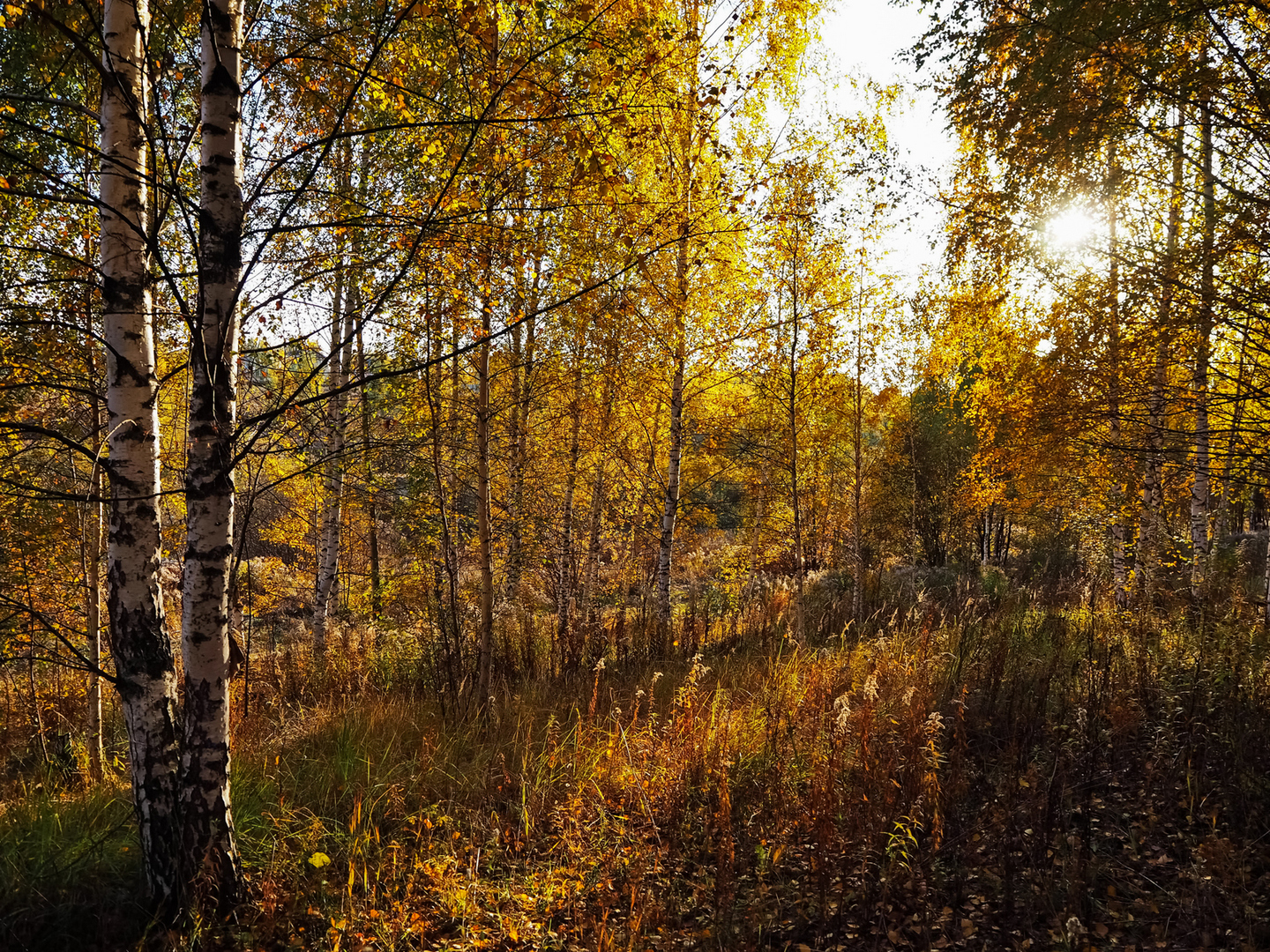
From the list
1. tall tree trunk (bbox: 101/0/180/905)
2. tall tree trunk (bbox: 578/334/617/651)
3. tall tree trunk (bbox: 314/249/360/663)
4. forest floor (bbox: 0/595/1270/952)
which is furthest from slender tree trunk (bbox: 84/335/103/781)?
tall tree trunk (bbox: 578/334/617/651)

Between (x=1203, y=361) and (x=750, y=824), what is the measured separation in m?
4.89

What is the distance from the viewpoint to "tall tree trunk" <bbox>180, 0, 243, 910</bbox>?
258 cm

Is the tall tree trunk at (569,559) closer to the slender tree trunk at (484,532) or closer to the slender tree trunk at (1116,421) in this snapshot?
the slender tree trunk at (484,532)

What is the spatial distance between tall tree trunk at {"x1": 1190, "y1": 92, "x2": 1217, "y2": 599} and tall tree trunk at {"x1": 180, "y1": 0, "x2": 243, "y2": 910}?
514cm

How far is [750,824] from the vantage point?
3.71m

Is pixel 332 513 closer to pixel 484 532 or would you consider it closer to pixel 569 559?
pixel 569 559

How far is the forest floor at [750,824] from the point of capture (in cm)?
283

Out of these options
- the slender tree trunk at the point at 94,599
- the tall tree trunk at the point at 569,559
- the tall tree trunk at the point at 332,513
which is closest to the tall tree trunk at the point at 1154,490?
the tall tree trunk at the point at 569,559

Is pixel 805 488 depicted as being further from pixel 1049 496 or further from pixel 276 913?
pixel 276 913

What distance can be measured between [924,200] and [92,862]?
9111mm

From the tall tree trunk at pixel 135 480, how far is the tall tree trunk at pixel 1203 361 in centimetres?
550

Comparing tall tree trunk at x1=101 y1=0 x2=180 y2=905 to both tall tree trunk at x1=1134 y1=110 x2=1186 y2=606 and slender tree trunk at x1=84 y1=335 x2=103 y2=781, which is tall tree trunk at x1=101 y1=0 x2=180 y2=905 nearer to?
slender tree trunk at x1=84 y1=335 x2=103 y2=781

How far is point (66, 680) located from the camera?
898 cm

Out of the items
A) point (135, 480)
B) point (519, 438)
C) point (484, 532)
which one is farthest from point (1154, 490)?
point (135, 480)
